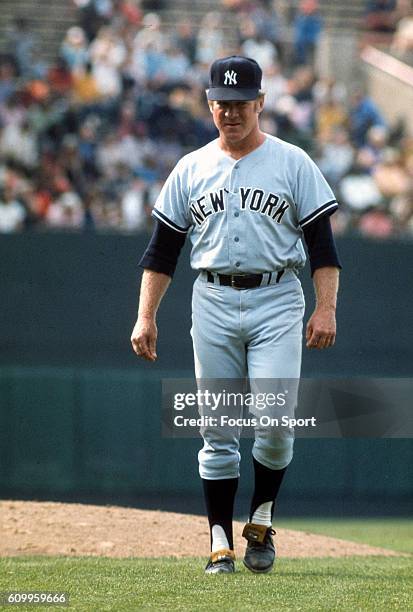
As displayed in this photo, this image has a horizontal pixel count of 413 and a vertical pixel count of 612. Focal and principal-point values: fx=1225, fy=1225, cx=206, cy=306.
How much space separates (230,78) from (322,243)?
0.66 m

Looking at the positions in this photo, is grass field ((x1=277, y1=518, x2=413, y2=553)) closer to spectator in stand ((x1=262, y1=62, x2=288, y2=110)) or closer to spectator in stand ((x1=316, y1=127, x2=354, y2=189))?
spectator in stand ((x1=316, y1=127, x2=354, y2=189))

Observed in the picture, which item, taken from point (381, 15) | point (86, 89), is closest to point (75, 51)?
point (86, 89)

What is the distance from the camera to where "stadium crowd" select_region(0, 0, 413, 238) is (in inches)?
390

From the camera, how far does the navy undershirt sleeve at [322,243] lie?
14.2 ft

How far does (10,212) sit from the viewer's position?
9414 mm

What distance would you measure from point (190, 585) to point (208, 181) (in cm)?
141

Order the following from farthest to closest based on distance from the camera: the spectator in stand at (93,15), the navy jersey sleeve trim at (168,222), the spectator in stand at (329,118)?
the spectator in stand at (329,118)
the spectator in stand at (93,15)
the navy jersey sleeve trim at (168,222)

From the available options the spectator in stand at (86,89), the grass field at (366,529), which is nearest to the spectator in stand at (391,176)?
the spectator in stand at (86,89)

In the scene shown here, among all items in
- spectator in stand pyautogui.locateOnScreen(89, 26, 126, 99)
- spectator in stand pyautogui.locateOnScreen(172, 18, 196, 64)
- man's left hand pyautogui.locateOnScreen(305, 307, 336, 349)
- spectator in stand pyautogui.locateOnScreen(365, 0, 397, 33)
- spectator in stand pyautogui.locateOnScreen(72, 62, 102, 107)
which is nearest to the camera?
man's left hand pyautogui.locateOnScreen(305, 307, 336, 349)

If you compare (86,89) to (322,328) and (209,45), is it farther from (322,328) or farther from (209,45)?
(322,328)

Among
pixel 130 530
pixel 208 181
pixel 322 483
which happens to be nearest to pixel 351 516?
pixel 322 483

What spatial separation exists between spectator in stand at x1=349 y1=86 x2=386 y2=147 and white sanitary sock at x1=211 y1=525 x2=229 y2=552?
784cm

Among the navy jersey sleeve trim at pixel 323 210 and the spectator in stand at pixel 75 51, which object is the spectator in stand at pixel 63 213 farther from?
the navy jersey sleeve trim at pixel 323 210

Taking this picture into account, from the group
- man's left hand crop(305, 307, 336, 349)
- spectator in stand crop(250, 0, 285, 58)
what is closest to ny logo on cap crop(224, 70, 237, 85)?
man's left hand crop(305, 307, 336, 349)
